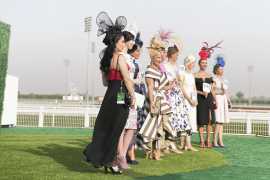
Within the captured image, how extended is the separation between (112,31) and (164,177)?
212 cm

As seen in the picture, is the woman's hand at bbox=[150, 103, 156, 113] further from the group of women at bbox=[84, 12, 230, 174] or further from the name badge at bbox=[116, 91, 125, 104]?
the name badge at bbox=[116, 91, 125, 104]

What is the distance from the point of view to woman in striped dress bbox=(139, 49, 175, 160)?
666 centimetres

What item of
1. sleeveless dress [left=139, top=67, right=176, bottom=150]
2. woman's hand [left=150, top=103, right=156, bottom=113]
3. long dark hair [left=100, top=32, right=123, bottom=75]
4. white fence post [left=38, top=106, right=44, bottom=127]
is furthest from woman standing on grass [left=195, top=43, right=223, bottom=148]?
white fence post [left=38, top=106, right=44, bottom=127]

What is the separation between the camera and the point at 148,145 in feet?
23.9

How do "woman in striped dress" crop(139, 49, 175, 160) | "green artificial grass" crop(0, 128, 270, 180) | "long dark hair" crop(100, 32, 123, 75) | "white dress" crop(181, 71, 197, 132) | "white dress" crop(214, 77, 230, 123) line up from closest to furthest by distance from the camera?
1. "green artificial grass" crop(0, 128, 270, 180)
2. "long dark hair" crop(100, 32, 123, 75)
3. "woman in striped dress" crop(139, 49, 175, 160)
4. "white dress" crop(181, 71, 197, 132)
5. "white dress" crop(214, 77, 230, 123)

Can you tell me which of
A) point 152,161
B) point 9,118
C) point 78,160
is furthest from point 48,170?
point 9,118

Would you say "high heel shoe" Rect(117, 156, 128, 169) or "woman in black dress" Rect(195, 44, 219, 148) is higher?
"woman in black dress" Rect(195, 44, 219, 148)

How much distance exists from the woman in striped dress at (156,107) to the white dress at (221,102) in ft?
9.99

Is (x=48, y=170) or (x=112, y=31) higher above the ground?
(x=112, y=31)

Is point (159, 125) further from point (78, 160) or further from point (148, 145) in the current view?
point (78, 160)

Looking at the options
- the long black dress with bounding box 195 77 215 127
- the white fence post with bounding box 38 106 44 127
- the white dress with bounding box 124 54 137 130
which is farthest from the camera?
the white fence post with bounding box 38 106 44 127

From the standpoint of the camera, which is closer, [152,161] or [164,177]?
[164,177]

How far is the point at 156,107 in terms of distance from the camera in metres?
6.73

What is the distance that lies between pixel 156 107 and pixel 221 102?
11.6 ft
